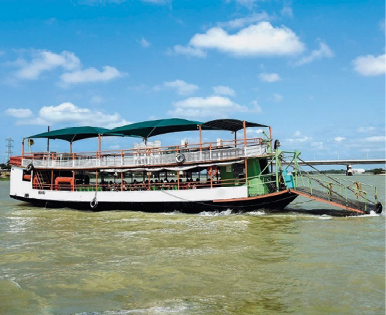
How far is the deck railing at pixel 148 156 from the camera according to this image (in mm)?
18312

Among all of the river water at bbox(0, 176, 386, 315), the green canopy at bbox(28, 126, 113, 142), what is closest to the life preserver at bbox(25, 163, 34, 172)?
the green canopy at bbox(28, 126, 113, 142)

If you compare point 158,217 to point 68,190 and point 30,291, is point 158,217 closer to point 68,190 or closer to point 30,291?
point 68,190

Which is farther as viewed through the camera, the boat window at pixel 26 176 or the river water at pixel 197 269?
the boat window at pixel 26 176

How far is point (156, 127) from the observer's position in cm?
2164

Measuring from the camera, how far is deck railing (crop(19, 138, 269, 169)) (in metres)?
18.3

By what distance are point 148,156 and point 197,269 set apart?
41.7 ft

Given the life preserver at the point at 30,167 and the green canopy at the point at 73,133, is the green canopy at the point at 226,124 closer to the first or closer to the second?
A: the green canopy at the point at 73,133

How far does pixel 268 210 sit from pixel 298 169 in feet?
8.70

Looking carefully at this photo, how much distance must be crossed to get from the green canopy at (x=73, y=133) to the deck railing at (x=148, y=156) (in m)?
1.56

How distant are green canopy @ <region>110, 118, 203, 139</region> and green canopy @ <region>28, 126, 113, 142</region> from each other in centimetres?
151

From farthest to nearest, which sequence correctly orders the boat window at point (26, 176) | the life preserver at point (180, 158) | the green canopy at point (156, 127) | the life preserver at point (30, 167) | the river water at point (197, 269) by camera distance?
the boat window at point (26, 176) → the life preserver at point (30, 167) → the green canopy at point (156, 127) → the life preserver at point (180, 158) → the river water at point (197, 269)

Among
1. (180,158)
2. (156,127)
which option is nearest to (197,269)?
(180,158)

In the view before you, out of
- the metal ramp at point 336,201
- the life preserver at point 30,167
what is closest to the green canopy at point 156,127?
the life preserver at point 30,167

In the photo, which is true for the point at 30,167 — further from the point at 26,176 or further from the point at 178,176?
the point at 178,176
